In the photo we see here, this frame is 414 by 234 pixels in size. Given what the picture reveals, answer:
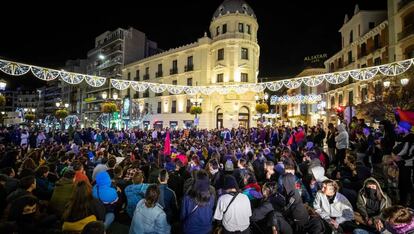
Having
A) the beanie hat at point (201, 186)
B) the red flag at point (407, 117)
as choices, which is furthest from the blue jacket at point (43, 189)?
the red flag at point (407, 117)

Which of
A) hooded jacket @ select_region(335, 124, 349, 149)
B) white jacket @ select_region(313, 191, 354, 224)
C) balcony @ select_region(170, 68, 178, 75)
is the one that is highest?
balcony @ select_region(170, 68, 178, 75)

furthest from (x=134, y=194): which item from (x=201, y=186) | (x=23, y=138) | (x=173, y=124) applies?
(x=173, y=124)

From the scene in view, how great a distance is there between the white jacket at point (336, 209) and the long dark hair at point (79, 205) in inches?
156

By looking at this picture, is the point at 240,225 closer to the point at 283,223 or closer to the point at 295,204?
the point at 283,223

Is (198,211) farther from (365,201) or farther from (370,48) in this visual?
(370,48)

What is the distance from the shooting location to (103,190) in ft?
15.3

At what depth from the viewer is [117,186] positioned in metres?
5.47

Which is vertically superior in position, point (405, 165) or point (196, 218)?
point (405, 165)

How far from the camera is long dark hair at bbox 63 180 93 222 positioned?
3246mm

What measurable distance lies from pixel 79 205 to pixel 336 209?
4297 mm

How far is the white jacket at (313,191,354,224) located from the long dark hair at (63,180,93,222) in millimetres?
3974

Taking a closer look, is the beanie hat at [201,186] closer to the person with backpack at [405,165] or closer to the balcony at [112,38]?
the person with backpack at [405,165]

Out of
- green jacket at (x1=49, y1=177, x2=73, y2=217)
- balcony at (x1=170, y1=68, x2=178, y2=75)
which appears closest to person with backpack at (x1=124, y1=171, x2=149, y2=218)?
green jacket at (x1=49, y1=177, x2=73, y2=217)

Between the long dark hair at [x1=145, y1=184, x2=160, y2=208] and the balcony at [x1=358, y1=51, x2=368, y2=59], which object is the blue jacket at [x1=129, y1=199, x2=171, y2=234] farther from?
the balcony at [x1=358, y1=51, x2=368, y2=59]
